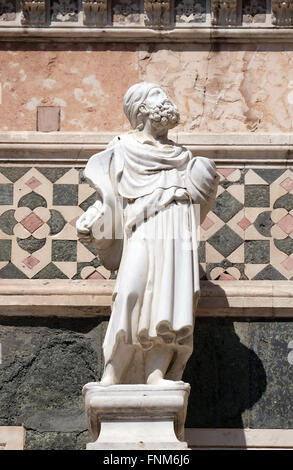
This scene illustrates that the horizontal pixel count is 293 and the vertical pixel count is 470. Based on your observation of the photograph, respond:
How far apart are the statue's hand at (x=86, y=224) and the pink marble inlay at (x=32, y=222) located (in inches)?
25.4

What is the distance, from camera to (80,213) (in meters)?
11.2

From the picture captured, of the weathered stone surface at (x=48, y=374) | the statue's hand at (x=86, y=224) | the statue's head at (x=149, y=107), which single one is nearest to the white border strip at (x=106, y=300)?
the weathered stone surface at (x=48, y=374)

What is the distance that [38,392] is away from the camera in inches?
425

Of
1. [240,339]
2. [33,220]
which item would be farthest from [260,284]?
[33,220]

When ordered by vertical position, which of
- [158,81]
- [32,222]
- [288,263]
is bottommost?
[288,263]

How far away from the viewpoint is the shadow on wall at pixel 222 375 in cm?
1071

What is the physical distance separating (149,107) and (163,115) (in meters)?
0.08

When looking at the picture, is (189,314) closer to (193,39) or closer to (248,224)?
(248,224)

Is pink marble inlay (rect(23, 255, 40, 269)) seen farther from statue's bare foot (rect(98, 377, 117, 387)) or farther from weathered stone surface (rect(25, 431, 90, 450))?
statue's bare foot (rect(98, 377, 117, 387))

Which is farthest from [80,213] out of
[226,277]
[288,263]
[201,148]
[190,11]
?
[190,11]

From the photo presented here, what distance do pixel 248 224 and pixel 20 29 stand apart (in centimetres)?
141

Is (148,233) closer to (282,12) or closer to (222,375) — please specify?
(222,375)

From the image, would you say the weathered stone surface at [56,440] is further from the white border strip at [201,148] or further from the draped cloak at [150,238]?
the white border strip at [201,148]

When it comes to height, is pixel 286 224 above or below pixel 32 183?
below
